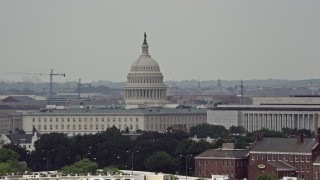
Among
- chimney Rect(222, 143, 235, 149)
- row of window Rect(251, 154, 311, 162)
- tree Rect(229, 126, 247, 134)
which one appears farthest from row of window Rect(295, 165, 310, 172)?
tree Rect(229, 126, 247, 134)

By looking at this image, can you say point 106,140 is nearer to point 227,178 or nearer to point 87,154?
point 87,154

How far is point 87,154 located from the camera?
142 meters

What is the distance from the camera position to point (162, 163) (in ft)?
429

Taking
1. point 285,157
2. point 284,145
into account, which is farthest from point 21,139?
point 285,157

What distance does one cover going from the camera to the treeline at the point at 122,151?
132875 mm

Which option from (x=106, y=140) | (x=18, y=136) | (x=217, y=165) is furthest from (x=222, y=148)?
(x=18, y=136)

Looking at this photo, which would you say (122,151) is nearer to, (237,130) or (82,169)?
(82,169)

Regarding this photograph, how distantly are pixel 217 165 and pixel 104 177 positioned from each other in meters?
24.5

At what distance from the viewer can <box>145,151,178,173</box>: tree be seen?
129675 mm

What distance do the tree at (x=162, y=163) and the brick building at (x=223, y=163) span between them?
10.6 ft

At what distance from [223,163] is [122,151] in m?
21.8

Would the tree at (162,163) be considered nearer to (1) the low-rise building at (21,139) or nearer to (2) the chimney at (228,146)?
(2) the chimney at (228,146)

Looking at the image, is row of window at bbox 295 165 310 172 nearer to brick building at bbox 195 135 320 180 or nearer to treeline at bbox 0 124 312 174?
brick building at bbox 195 135 320 180

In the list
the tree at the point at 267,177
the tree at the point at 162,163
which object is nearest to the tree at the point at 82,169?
the tree at the point at 267,177
